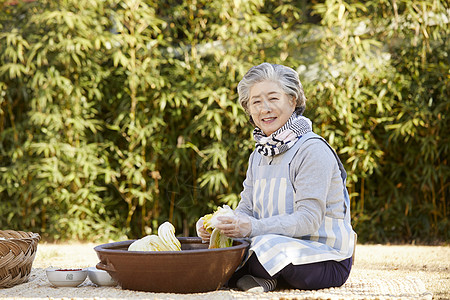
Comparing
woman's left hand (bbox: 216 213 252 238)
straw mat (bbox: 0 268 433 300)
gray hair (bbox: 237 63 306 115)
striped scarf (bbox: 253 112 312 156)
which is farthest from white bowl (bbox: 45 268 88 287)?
gray hair (bbox: 237 63 306 115)

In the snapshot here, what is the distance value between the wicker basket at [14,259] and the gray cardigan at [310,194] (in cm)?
93

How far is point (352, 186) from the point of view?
4.64 m

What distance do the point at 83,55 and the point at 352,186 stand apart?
2.48 meters

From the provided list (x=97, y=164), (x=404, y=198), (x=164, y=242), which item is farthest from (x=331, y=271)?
(x=97, y=164)

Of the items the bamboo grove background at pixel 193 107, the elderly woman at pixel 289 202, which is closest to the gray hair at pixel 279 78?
the elderly woman at pixel 289 202

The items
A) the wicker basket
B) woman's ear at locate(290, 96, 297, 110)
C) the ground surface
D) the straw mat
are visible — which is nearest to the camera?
the straw mat

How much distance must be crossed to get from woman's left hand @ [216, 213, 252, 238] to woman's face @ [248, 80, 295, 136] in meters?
0.42

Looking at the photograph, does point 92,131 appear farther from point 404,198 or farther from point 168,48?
point 404,198

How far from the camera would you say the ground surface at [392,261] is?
2.69 meters

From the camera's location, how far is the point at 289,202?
7.14 ft

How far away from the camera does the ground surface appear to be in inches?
106

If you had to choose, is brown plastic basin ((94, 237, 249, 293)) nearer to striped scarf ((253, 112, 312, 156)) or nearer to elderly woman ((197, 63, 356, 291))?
elderly woman ((197, 63, 356, 291))

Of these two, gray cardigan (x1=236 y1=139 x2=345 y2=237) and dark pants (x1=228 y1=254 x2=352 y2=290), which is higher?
gray cardigan (x1=236 y1=139 x2=345 y2=237)

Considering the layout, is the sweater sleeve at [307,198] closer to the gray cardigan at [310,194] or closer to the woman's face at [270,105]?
the gray cardigan at [310,194]
